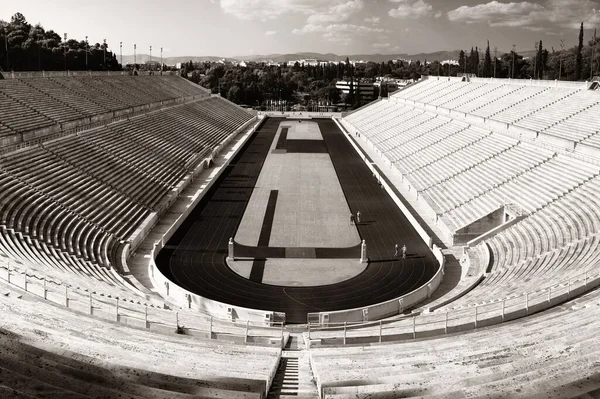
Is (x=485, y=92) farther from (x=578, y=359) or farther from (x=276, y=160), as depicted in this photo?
(x=578, y=359)

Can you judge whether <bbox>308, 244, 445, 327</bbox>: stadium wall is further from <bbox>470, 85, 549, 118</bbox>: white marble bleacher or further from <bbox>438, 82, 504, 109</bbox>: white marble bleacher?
<bbox>438, 82, 504, 109</bbox>: white marble bleacher

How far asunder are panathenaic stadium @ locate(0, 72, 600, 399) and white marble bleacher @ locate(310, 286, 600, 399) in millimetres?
54

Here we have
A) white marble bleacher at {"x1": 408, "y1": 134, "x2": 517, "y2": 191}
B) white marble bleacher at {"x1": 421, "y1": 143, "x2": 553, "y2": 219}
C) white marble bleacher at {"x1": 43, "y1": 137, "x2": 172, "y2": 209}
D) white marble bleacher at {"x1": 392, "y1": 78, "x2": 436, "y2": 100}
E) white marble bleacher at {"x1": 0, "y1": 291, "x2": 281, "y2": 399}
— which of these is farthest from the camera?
white marble bleacher at {"x1": 392, "y1": 78, "x2": 436, "y2": 100}

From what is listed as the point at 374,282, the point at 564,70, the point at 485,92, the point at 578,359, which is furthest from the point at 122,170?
the point at 564,70

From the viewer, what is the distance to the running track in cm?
1852

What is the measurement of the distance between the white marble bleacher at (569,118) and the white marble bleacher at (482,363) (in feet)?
66.5

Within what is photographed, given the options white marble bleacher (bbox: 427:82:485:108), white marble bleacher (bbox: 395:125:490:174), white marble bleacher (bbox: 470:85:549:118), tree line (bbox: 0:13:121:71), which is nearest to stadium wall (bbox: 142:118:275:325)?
white marble bleacher (bbox: 395:125:490:174)

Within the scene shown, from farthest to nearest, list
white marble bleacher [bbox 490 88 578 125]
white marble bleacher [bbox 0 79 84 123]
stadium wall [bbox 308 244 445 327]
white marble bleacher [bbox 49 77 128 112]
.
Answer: white marble bleacher [bbox 49 77 128 112]
white marble bleacher [bbox 490 88 578 125]
white marble bleacher [bbox 0 79 84 123]
stadium wall [bbox 308 244 445 327]

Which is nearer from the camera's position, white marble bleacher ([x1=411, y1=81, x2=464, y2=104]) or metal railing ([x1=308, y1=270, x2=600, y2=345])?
metal railing ([x1=308, y1=270, x2=600, y2=345])

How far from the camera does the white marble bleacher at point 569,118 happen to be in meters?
31.0

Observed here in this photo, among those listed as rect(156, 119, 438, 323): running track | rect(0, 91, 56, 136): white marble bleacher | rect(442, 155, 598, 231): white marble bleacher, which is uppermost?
rect(0, 91, 56, 136): white marble bleacher

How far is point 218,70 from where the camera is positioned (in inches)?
4948

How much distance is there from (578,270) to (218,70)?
116 meters

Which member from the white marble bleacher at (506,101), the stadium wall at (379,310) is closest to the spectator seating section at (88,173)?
the stadium wall at (379,310)
